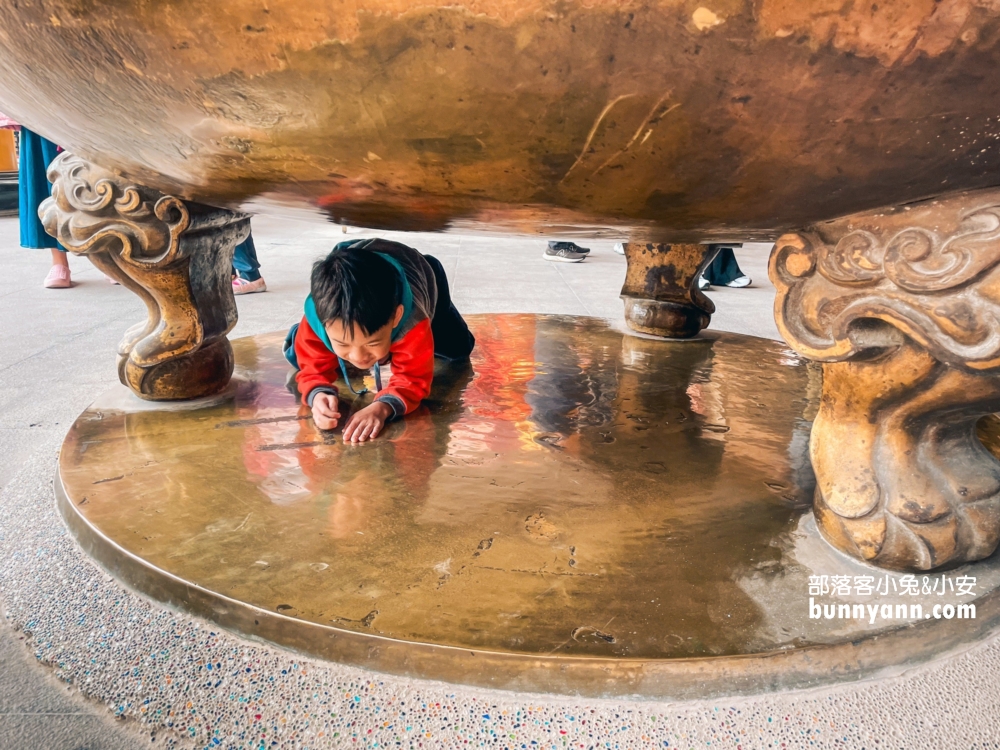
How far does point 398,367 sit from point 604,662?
69 centimetres

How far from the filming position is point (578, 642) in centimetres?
64

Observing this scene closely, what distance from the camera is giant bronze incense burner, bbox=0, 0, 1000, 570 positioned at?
0.44 meters

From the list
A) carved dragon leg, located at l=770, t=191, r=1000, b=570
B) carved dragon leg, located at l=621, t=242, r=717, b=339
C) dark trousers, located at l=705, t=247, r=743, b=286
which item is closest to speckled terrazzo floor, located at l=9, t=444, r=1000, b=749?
carved dragon leg, located at l=770, t=191, r=1000, b=570

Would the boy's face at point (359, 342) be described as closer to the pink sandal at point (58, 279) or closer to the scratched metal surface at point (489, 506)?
the scratched metal surface at point (489, 506)

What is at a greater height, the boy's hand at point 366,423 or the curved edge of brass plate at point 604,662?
the boy's hand at point 366,423

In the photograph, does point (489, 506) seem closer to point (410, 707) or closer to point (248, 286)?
point (410, 707)

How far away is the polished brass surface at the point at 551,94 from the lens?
0.44 meters

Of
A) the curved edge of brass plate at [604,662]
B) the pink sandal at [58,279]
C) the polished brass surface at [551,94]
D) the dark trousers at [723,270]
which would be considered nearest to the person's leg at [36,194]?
the pink sandal at [58,279]

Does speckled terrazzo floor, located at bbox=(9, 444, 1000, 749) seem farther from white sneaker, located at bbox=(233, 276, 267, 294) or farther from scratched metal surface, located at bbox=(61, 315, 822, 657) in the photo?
white sneaker, located at bbox=(233, 276, 267, 294)

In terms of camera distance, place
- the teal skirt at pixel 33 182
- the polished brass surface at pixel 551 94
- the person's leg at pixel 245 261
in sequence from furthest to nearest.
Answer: the person's leg at pixel 245 261, the teal skirt at pixel 33 182, the polished brass surface at pixel 551 94

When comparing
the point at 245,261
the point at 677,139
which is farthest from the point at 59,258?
the point at 677,139

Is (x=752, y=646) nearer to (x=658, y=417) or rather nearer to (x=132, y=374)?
(x=658, y=417)

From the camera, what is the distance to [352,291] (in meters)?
1.08

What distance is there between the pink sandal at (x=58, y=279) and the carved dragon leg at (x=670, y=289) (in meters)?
2.17
